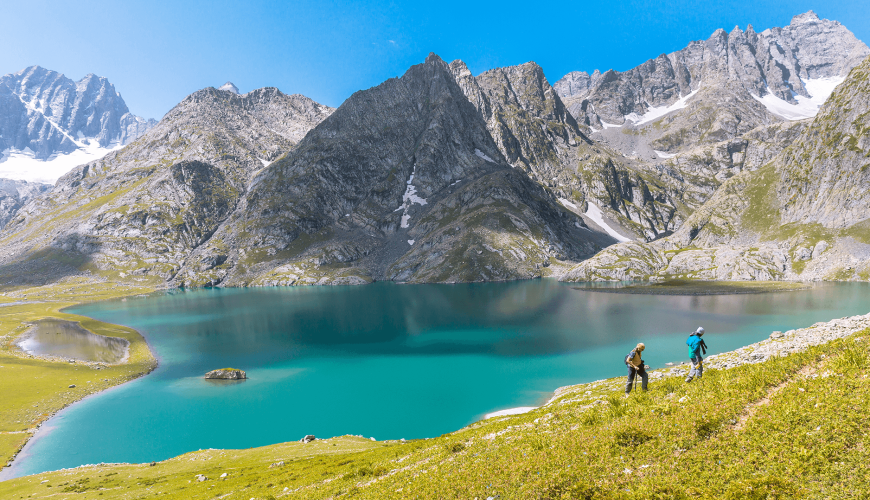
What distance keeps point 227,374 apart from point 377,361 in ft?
91.2

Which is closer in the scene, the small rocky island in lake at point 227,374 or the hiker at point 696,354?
the hiker at point 696,354

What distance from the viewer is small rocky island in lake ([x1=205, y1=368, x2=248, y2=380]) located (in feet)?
226

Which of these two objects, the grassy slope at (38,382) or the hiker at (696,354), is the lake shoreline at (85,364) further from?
the hiker at (696,354)

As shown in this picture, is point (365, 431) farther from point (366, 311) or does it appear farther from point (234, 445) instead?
point (366, 311)

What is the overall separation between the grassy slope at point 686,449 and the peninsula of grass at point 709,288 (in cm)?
15833

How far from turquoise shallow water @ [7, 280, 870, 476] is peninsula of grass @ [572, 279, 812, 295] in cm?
1362

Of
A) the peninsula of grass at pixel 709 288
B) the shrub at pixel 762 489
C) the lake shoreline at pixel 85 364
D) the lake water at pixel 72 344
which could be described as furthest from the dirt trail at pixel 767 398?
the peninsula of grass at pixel 709 288

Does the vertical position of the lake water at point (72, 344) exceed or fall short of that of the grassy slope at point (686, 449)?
it falls short

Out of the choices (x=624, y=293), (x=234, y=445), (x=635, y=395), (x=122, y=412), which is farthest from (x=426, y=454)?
(x=624, y=293)

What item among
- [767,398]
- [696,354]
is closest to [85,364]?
[696,354]

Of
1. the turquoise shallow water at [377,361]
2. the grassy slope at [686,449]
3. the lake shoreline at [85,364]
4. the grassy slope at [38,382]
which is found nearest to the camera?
the grassy slope at [686,449]

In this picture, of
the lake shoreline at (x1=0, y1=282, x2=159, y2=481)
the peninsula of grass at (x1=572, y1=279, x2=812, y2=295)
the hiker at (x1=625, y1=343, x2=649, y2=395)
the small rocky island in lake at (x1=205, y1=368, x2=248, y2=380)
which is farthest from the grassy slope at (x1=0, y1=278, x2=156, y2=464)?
the peninsula of grass at (x1=572, y1=279, x2=812, y2=295)

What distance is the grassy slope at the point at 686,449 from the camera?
32.7ft

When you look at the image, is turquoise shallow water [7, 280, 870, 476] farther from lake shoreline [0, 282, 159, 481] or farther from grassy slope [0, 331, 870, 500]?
grassy slope [0, 331, 870, 500]
